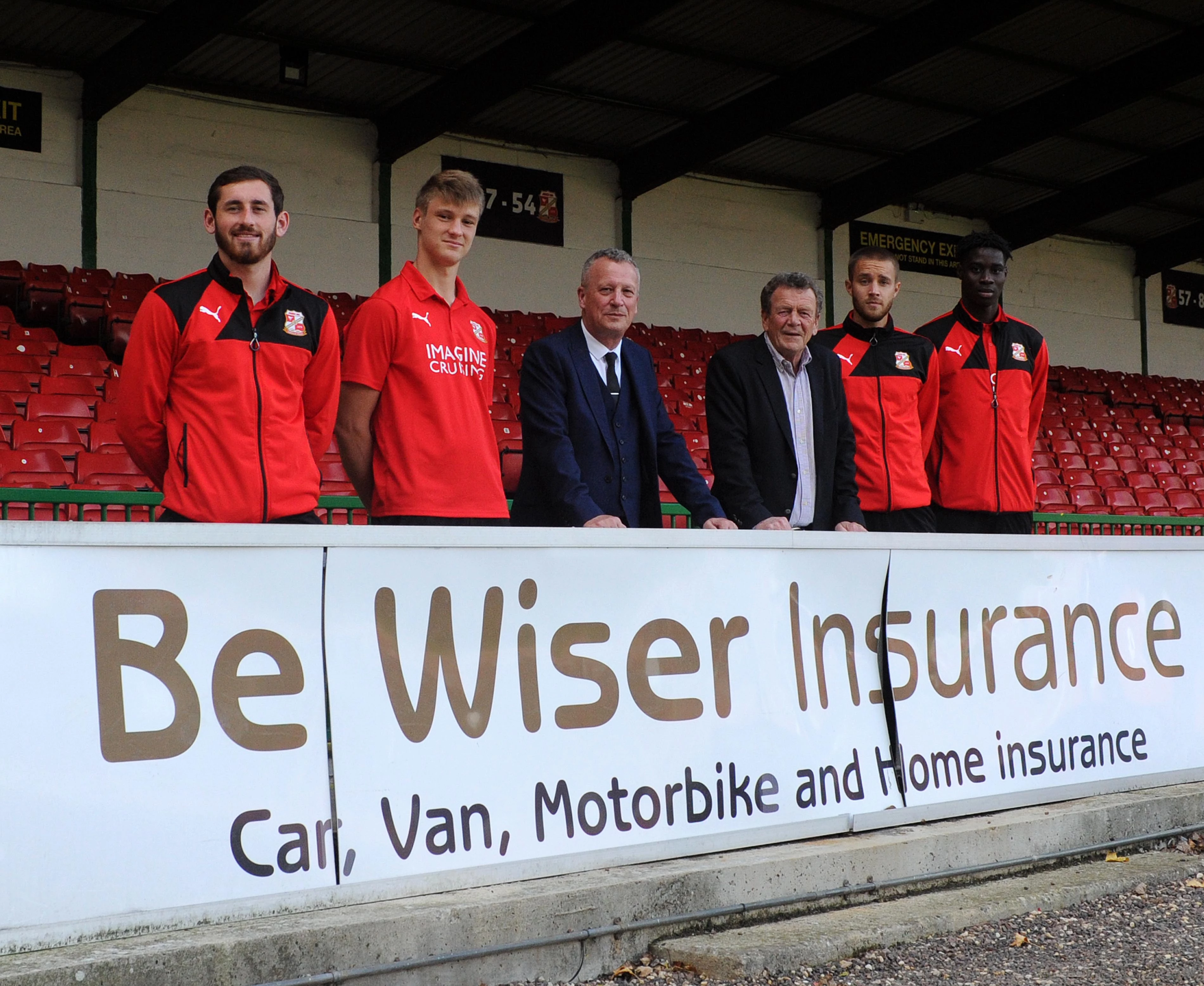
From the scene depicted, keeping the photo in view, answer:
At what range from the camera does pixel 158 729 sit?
2.68 m

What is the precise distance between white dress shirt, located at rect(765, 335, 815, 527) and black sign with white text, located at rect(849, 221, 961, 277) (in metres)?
15.0

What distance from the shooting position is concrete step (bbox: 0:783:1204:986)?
2.51 meters

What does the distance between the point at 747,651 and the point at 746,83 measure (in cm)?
1291

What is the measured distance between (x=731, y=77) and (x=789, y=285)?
11.4 metres

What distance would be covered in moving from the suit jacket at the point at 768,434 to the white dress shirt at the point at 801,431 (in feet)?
0.04

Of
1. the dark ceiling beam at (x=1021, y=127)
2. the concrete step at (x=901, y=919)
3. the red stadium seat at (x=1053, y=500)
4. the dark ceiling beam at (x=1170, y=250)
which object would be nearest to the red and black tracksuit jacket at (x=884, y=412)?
the concrete step at (x=901, y=919)

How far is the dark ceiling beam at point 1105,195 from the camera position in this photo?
18.3 meters

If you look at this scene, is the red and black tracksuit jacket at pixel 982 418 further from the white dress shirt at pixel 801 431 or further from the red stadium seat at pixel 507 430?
the red stadium seat at pixel 507 430

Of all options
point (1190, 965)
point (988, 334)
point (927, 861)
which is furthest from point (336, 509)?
point (1190, 965)

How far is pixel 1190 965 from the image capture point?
3182 millimetres

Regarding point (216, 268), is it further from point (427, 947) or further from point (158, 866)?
point (427, 947)

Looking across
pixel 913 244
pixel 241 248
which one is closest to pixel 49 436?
pixel 241 248

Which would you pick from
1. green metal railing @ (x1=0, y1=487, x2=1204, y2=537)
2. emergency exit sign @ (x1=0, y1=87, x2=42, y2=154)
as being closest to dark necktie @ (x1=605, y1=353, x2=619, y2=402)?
green metal railing @ (x1=0, y1=487, x2=1204, y2=537)

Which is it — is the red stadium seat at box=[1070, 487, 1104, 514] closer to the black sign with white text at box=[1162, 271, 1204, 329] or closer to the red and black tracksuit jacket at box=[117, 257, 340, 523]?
the red and black tracksuit jacket at box=[117, 257, 340, 523]
